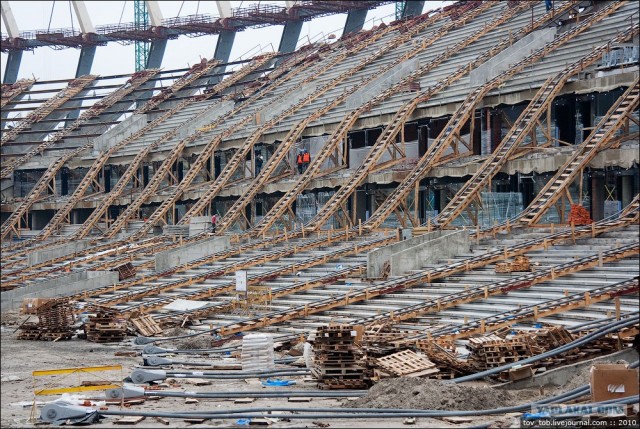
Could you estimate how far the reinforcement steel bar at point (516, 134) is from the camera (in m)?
37.0

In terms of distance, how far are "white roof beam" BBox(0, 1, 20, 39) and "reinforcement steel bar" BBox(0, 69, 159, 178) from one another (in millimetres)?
13632

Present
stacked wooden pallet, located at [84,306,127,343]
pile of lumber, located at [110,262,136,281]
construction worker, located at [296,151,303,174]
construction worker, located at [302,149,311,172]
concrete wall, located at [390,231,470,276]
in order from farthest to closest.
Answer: construction worker, located at [296,151,303,174]
construction worker, located at [302,149,311,172]
pile of lumber, located at [110,262,136,281]
concrete wall, located at [390,231,470,276]
stacked wooden pallet, located at [84,306,127,343]

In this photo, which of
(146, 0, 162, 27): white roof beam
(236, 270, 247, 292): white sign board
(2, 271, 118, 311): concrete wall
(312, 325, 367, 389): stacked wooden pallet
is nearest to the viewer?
(312, 325, 367, 389): stacked wooden pallet

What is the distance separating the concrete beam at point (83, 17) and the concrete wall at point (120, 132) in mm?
19696

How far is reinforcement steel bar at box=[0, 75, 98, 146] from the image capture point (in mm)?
77062

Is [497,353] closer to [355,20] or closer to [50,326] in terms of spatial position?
[50,326]

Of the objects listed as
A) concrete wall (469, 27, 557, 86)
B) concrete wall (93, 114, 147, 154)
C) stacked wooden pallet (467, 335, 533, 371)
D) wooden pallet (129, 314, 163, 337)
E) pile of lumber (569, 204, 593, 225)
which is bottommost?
wooden pallet (129, 314, 163, 337)

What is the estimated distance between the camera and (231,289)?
36281 millimetres

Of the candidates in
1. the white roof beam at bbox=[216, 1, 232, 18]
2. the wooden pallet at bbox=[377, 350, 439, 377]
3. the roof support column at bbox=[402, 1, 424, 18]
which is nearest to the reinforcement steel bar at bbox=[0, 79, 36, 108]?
the white roof beam at bbox=[216, 1, 232, 18]

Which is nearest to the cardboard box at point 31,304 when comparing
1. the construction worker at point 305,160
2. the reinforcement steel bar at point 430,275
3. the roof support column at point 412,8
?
the reinforcement steel bar at point 430,275

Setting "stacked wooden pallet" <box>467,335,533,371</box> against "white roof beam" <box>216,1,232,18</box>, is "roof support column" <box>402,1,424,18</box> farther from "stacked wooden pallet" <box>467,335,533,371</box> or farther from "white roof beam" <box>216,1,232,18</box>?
"stacked wooden pallet" <box>467,335,533,371</box>

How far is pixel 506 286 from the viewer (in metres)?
28.4

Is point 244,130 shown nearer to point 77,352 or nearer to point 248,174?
point 248,174

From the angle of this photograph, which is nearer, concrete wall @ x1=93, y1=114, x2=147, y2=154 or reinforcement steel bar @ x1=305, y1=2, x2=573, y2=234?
reinforcement steel bar @ x1=305, y1=2, x2=573, y2=234
